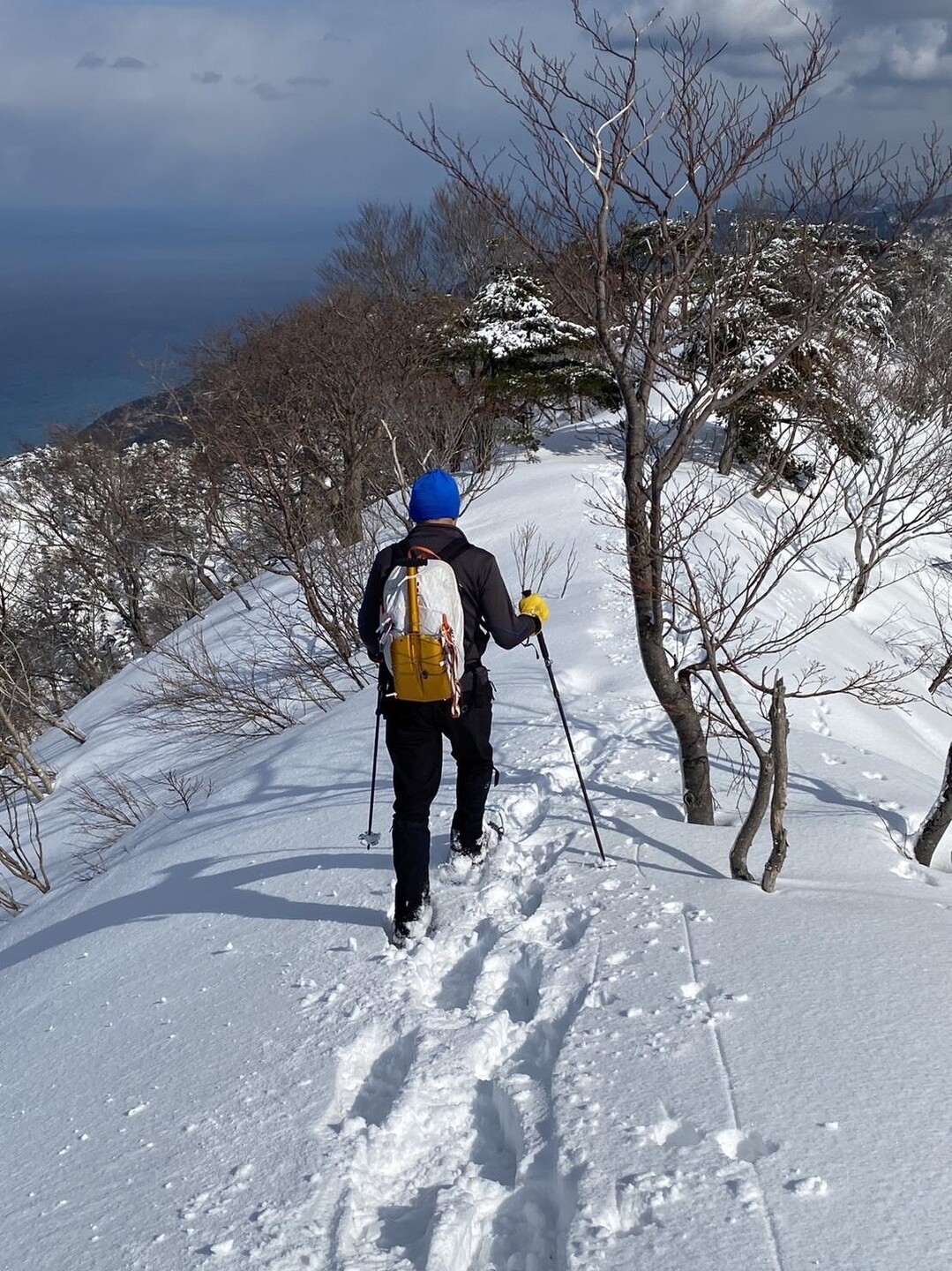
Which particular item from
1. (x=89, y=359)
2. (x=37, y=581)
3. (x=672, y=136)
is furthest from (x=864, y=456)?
(x=89, y=359)

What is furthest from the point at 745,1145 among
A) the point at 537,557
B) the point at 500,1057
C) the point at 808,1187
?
the point at 537,557

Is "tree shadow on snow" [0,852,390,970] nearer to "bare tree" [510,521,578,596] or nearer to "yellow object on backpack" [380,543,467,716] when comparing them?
"yellow object on backpack" [380,543,467,716]

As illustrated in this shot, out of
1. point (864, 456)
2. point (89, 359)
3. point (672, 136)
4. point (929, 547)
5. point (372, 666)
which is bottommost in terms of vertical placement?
point (929, 547)

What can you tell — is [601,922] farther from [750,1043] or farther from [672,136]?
[672,136]

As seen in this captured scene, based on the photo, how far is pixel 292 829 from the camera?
586 cm

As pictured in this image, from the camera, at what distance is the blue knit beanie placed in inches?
162

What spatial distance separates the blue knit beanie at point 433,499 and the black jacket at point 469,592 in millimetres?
48

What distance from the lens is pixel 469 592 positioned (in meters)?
4.14

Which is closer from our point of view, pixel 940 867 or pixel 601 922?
pixel 601 922

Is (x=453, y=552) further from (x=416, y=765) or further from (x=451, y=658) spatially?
(x=416, y=765)

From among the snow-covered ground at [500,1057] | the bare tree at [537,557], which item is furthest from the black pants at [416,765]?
the bare tree at [537,557]

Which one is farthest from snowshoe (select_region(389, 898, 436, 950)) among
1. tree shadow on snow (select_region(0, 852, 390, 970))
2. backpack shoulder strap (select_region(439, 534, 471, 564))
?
backpack shoulder strap (select_region(439, 534, 471, 564))

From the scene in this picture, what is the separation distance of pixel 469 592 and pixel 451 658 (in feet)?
1.16

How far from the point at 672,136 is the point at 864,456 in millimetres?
15933
